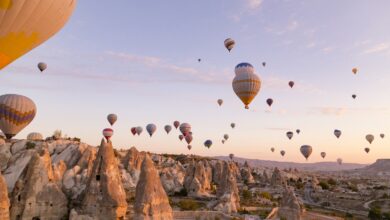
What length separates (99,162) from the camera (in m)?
27.2

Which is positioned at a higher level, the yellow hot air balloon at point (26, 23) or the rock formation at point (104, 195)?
the yellow hot air balloon at point (26, 23)

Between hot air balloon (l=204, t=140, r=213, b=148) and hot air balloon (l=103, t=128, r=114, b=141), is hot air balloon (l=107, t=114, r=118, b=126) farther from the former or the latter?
hot air balloon (l=204, t=140, r=213, b=148)

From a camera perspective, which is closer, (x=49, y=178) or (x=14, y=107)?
(x=49, y=178)

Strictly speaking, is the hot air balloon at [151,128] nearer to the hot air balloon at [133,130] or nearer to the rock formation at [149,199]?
the hot air balloon at [133,130]

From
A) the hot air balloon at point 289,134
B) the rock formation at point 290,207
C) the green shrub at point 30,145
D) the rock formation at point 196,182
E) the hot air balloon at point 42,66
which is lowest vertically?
the rock formation at point 290,207

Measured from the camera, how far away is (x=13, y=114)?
151 feet

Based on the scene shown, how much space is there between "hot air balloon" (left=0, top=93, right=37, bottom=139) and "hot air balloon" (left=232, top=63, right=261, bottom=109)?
29.6m

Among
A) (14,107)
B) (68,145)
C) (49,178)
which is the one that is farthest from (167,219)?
(68,145)

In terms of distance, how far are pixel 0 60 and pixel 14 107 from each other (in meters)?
29.1

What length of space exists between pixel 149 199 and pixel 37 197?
8.99 meters

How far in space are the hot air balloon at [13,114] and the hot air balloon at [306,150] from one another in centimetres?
5556

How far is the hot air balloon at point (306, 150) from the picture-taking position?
74250 mm

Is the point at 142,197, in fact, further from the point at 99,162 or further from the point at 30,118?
the point at 30,118

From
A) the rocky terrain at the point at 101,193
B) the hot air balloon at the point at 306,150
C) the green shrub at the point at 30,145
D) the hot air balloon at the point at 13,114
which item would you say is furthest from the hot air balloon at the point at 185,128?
the hot air balloon at the point at 13,114
